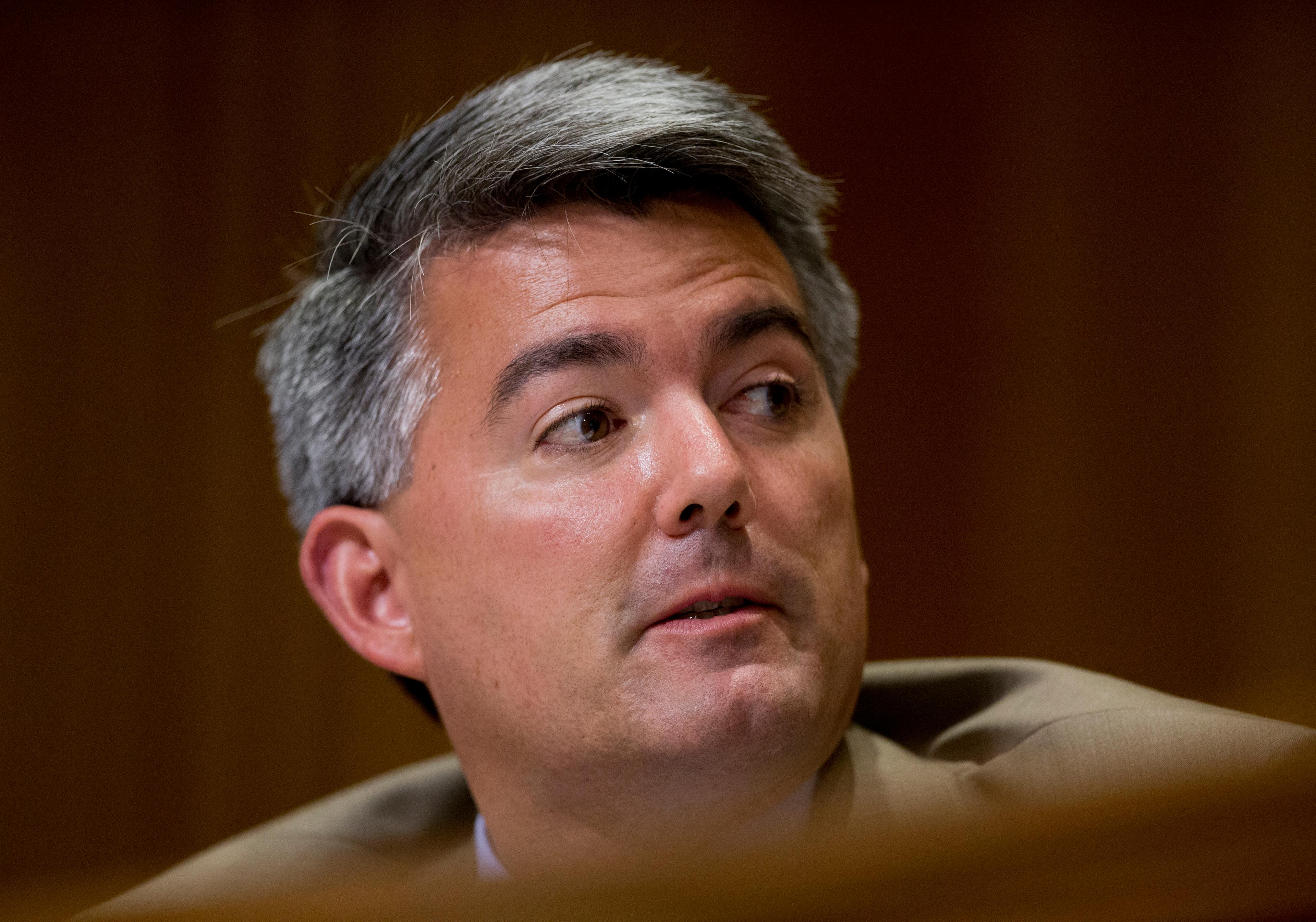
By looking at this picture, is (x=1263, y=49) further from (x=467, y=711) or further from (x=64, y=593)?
(x=64, y=593)

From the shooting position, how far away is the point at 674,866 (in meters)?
0.53

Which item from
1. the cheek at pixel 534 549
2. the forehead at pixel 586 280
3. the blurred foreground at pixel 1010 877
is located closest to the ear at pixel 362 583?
the cheek at pixel 534 549

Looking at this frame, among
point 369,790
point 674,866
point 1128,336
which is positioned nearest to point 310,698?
point 369,790

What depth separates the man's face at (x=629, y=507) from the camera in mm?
1381

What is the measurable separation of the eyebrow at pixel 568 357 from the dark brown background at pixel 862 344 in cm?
181

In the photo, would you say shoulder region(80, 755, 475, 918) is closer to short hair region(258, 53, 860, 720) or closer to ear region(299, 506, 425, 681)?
Answer: short hair region(258, 53, 860, 720)

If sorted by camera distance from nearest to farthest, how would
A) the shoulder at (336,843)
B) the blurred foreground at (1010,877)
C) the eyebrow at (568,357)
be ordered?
1. the blurred foreground at (1010,877)
2. the eyebrow at (568,357)
3. the shoulder at (336,843)

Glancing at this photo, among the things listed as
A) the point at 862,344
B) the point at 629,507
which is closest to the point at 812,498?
the point at 629,507

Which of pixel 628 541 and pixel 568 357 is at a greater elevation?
pixel 568 357

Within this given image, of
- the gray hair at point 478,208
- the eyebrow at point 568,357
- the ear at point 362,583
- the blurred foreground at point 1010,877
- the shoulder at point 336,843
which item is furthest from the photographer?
the shoulder at point 336,843

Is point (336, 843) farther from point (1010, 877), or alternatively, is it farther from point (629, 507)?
point (1010, 877)

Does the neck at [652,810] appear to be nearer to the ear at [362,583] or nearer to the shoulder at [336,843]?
the ear at [362,583]

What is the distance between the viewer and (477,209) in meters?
1.61

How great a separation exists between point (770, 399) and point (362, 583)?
62 cm
